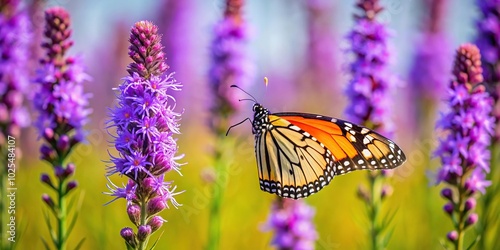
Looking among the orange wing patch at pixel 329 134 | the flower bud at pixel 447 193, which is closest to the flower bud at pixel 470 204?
the flower bud at pixel 447 193

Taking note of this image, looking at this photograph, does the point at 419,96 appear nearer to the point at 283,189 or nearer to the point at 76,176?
the point at 283,189

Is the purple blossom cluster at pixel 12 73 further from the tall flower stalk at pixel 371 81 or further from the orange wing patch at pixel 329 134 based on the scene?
the tall flower stalk at pixel 371 81

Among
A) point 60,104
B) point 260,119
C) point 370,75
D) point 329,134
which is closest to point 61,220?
point 60,104

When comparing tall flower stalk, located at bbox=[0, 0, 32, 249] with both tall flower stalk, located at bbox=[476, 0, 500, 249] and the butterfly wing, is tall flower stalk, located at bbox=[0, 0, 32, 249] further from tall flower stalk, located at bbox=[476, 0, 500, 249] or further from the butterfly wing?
tall flower stalk, located at bbox=[476, 0, 500, 249]

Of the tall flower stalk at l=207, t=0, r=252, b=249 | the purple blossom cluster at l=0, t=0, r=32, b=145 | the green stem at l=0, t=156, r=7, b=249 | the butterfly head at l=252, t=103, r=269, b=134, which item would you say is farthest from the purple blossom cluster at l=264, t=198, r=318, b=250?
the purple blossom cluster at l=0, t=0, r=32, b=145

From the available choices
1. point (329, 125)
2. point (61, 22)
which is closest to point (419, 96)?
point (329, 125)

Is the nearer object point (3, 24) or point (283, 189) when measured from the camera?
point (283, 189)
